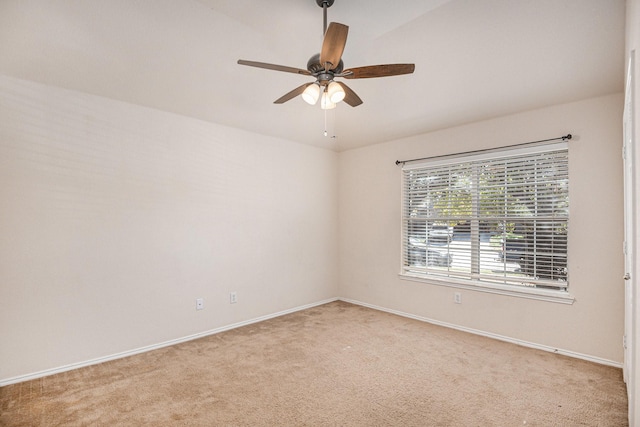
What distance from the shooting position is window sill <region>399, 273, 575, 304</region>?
3.12m

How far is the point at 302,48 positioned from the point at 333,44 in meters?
1.10

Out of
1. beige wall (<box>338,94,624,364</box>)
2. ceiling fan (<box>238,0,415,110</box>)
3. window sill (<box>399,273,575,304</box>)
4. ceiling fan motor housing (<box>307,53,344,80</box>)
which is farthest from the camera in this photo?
window sill (<box>399,273,575,304</box>)

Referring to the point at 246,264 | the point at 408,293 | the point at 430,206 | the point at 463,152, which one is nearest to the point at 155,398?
the point at 246,264

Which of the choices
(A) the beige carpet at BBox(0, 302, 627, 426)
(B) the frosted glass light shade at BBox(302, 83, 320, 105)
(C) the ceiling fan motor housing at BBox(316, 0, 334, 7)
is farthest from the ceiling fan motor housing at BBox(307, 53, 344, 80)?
(A) the beige carpet at BBox(0, 302, 627, 426)

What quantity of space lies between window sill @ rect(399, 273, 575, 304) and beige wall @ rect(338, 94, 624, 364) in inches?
1.9

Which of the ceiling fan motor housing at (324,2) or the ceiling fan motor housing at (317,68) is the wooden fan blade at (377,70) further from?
the ceiling fan motor housing at (324,2)

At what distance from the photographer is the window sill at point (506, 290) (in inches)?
123

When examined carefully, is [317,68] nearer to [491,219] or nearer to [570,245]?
[491,219]

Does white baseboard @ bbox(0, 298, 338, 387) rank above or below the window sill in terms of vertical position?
below

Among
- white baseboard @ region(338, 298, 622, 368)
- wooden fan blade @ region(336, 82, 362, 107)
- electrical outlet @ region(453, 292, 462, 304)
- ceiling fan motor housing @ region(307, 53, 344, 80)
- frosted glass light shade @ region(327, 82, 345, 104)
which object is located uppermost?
ceiling fan motor housing @ region(307, 53, 344, 80)

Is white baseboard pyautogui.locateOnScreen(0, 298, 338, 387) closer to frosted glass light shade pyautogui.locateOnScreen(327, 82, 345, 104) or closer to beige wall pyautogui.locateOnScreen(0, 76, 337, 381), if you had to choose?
beige wall pyautogui.locateOnScreen(0, 76, 337, 381)

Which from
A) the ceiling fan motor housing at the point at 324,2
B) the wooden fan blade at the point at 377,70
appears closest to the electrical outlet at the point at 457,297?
the wooden fan blade at the point at 377,70

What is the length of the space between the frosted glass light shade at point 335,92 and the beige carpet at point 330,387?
84.9 inches

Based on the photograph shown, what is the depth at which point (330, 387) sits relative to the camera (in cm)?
249
